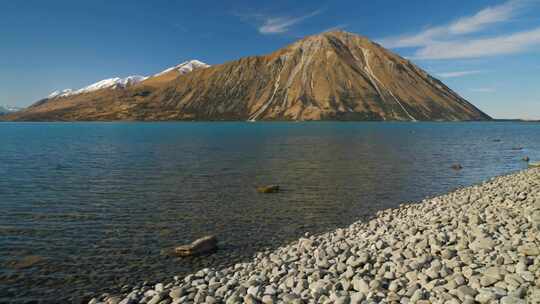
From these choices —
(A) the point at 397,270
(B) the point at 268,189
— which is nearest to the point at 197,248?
(A) the point at 397,270

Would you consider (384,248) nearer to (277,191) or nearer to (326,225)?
(326,225)

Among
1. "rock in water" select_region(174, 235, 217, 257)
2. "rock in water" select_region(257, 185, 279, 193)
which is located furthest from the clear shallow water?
"rock in water" select_region(257, 185, 279, 193)

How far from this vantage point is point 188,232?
2381 centimetres

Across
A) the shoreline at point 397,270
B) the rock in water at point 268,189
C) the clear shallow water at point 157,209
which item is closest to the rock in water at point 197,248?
the clear shallow water at point 157,209

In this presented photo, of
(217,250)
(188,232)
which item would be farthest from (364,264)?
(188,232)

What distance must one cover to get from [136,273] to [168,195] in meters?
17.7

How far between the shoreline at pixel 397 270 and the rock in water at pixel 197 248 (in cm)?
280

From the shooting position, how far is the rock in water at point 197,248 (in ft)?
64.4

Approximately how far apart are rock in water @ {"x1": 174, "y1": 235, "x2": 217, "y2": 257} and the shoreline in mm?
2798

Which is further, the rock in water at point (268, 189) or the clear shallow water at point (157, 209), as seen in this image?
the rock in water at point (268, 189)

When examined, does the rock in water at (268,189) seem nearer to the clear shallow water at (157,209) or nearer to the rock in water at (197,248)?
the clear shallow water at (157,209)

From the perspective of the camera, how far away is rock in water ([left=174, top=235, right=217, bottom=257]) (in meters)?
19.6

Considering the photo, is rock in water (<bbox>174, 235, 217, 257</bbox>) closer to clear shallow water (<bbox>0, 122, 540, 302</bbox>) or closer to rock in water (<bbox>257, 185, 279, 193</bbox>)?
clear shallow water (<bbox>0, 122, 540, 302</bbox>)

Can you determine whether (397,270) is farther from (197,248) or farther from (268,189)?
(268,189)
